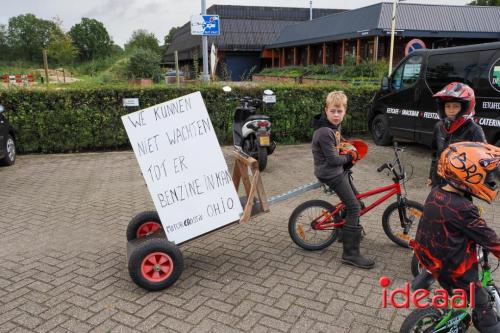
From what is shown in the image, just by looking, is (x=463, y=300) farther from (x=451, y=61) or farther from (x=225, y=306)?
(x=451, y=61)

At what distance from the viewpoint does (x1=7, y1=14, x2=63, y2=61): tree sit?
82.8 meters

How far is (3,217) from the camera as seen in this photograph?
218 inches

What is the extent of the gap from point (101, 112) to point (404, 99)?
6495mm

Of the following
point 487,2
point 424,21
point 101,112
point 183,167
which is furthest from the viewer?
point 487,2

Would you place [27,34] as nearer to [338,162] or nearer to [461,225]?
[338,162]

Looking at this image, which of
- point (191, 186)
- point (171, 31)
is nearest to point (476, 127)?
point (191, 186)

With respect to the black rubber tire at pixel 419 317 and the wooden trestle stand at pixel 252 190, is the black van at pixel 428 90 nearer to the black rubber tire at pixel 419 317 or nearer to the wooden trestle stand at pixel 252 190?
the wooden trestle stand at pixel 252 190

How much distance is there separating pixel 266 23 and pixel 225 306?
42.4 m

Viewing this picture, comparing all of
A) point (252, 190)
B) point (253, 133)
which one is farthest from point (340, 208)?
point (253, 133)

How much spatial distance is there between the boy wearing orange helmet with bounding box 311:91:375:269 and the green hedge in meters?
6.38

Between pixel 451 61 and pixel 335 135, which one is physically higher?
pixel 451 61

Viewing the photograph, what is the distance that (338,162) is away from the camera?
381cm

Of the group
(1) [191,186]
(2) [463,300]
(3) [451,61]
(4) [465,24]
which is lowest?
(2) [463,300]

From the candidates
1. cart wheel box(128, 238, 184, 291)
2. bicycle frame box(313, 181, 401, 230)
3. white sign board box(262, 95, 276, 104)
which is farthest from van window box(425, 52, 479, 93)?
cart wheel box(128, 238, 184, 291)
